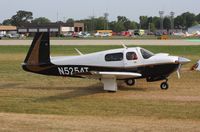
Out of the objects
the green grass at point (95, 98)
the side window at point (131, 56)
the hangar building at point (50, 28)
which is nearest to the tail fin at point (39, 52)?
the green grass at point (95, 98)

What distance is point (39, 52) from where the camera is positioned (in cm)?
1516

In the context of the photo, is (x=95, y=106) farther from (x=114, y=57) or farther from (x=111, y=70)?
(x=114, y=57)

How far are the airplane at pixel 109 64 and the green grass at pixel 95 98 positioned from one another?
0.58 meters

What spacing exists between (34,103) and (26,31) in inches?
5848

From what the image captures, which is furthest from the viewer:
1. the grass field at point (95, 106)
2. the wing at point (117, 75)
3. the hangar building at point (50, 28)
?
the hangar building at point (50, 28)

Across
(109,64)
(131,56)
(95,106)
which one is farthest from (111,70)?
(95,106)

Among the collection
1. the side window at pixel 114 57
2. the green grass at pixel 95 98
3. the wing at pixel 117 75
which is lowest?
the green grass at pixel 95 98

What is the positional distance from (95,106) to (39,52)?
443 cm

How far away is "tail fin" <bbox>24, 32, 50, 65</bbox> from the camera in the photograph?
15156 mm

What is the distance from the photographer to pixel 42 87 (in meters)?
16.1

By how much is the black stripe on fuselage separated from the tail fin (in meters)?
0.23

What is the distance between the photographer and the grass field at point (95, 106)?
358 inches

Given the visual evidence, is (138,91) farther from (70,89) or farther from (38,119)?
(38,119)

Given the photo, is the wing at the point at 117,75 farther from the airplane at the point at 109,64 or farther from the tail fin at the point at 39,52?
the tail fin at the point at 39,52
